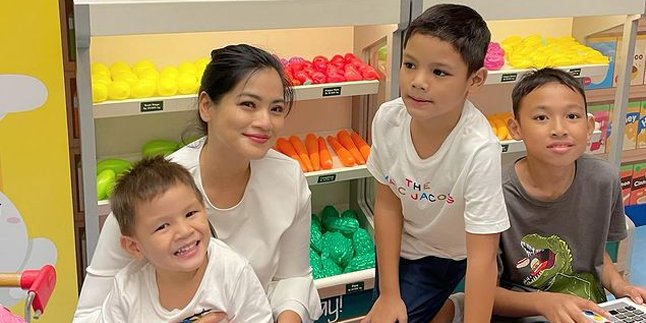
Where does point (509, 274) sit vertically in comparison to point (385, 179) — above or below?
below

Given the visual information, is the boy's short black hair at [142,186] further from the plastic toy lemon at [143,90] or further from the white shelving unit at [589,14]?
the white shelving unit at [589,14]

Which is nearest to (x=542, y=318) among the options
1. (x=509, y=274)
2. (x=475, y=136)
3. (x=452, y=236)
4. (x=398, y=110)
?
(x=509, y=274)

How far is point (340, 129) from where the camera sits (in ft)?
11.4

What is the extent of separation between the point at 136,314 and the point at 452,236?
85 cm

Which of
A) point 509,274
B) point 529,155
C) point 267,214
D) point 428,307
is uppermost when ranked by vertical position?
point 529,155

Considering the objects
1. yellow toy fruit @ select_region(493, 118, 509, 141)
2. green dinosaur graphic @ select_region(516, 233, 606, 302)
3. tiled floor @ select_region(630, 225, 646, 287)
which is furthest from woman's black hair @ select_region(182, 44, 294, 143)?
tiled floor @ select_region(630, 225, 646, 287)

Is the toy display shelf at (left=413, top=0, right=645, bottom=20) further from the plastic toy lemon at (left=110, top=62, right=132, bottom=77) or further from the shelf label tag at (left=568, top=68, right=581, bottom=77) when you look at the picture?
the plastic toy lemon at (left=110, top=62, right=132, bottom=77)

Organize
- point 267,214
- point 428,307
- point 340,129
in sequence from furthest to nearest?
point 340,129 < point 428,307 < point 267,214

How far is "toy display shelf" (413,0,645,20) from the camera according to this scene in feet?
9.58

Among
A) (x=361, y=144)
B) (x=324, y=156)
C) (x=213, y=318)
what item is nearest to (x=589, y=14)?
(x=361, y=144)

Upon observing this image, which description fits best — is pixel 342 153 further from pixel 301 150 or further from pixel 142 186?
pixel 142 186

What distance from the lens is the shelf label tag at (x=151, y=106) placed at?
2625 mm

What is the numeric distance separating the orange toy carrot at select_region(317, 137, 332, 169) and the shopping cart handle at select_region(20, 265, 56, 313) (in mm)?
1602

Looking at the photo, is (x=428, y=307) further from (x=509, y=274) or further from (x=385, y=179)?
(x=385, y=179)
